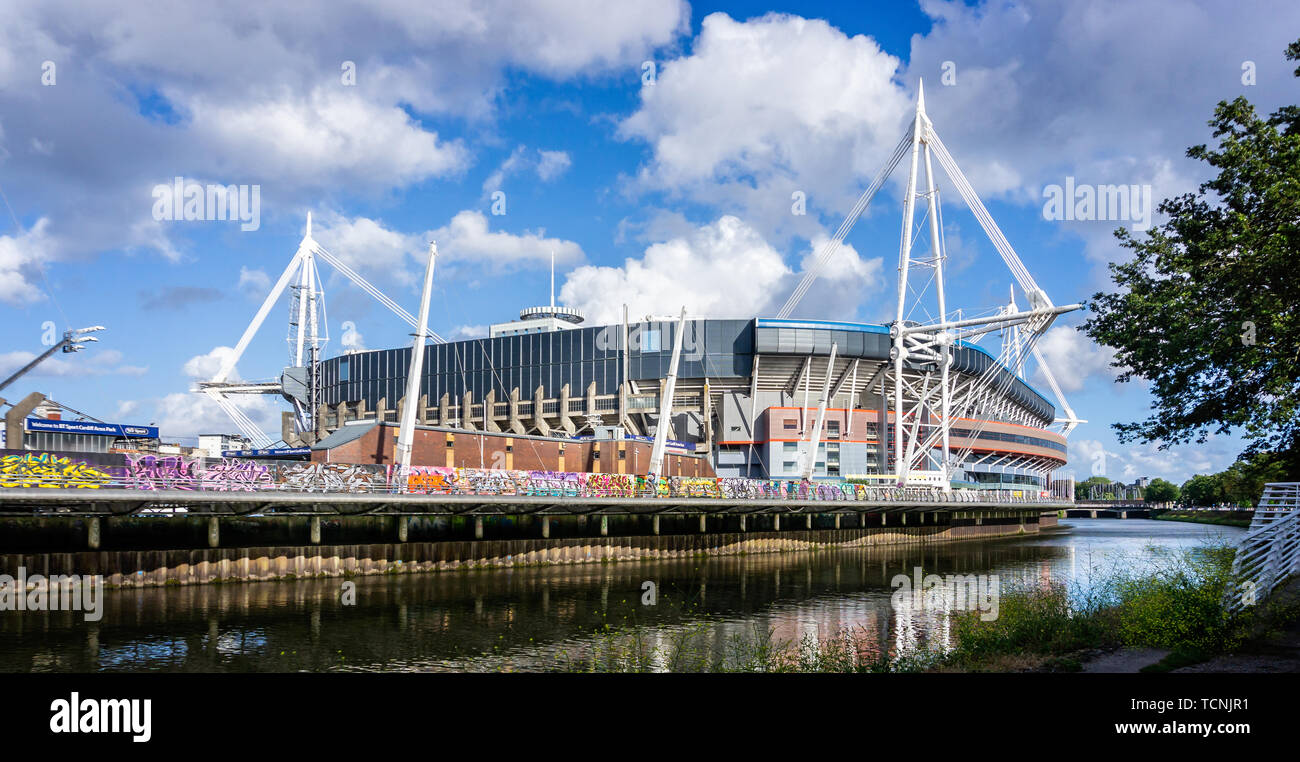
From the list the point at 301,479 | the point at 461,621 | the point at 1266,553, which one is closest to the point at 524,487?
the point at 301,479

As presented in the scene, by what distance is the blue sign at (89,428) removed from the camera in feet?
203

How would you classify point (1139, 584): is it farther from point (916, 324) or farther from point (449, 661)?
point (916, 324)

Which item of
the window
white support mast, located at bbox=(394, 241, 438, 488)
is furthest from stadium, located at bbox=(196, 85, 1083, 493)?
white support mast, located at bbox=(394, 241, 438, 488)

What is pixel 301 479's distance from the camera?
147 feet

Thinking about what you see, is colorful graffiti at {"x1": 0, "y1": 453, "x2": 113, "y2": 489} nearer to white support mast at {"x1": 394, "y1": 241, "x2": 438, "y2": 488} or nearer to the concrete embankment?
the concrete embankment

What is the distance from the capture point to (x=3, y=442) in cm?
5303

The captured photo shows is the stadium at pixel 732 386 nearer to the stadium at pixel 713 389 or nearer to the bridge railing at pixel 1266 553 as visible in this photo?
the stadium at pixel 713 389

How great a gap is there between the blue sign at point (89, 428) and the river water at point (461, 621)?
32.8 meters

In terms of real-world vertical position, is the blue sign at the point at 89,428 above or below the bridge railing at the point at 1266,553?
above

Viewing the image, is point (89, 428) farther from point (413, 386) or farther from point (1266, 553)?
point (1266, 553)

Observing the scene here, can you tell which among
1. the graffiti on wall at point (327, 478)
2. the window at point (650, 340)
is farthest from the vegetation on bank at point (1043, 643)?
the window at point (650, 340)

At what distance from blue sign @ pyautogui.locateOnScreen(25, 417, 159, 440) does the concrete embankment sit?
29.5m
